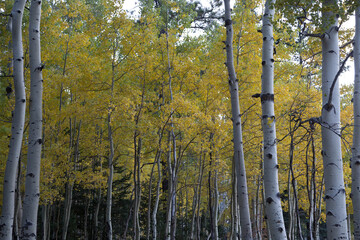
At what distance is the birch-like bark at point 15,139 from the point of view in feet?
16.4

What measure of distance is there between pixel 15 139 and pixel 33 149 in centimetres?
51

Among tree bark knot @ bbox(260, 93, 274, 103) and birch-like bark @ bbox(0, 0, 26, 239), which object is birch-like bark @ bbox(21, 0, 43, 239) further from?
tree bark knot @ bbox(260, 93, 274, 103)

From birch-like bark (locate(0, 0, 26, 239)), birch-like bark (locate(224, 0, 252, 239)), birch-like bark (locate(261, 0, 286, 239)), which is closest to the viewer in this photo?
birch-like bark (locate(261, 0, 286, 239))

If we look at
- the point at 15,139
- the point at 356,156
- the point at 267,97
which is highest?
the point at 267,97

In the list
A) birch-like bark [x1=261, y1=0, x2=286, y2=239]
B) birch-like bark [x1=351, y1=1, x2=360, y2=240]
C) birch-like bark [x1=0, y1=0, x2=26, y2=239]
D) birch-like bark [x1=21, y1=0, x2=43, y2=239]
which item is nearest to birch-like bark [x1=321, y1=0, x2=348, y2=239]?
birch-like bark [x1=261, y1=0, x2=286, y2=239]

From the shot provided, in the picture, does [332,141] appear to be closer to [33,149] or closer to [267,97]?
[267,97]

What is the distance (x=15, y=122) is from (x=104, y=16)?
6.49 m

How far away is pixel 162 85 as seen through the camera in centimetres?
1148

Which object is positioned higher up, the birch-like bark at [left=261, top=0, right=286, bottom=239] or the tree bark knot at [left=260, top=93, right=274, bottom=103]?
the tree bark knot at [left=260, top=93, right=274, bottom=103]

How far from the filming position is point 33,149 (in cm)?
496

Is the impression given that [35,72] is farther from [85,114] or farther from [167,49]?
[167,49]

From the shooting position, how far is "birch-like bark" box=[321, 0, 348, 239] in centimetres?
342

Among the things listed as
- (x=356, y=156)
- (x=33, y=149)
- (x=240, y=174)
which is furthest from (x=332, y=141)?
(x=33, y=149)

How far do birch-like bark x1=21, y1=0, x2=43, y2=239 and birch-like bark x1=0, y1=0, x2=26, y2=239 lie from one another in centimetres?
32
